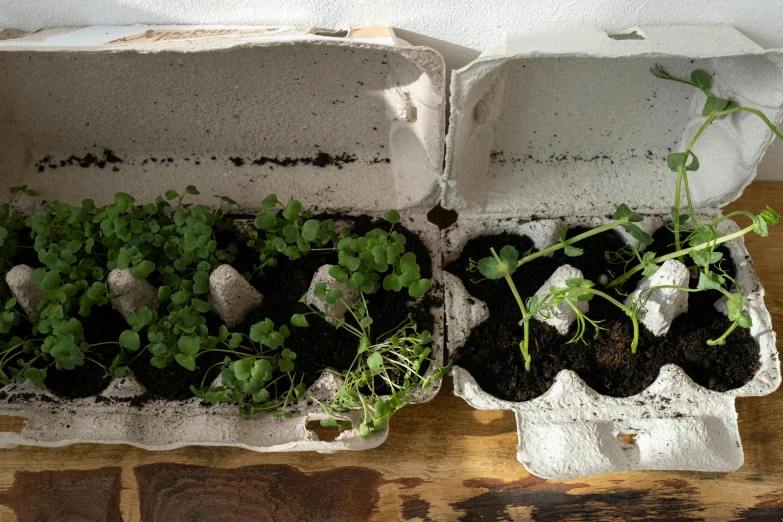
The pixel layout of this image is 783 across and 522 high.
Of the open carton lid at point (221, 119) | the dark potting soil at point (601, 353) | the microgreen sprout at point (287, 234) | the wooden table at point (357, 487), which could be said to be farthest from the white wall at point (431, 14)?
the wooden table at point (357, 487)

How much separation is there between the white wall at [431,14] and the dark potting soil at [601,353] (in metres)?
0.42

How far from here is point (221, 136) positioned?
1.21m

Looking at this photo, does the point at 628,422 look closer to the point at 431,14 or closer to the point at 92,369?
the point at 431,14

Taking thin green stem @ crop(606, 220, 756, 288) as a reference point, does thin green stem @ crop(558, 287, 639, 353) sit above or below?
below

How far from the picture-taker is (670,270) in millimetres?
996

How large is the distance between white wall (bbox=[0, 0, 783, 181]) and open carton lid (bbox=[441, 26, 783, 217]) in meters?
0.04

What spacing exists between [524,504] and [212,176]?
0.81 m

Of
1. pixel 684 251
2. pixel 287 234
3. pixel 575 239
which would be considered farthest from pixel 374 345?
pixel 684 251

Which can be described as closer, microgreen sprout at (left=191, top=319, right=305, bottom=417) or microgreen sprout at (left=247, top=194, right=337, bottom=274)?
microgreen sprout at (left=191, top=319, right=305, bottom=417)

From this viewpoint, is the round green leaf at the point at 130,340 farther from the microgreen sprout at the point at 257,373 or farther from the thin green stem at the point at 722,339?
the thin green stem at the point at 722,339

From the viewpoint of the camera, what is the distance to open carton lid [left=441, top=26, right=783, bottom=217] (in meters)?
0.99

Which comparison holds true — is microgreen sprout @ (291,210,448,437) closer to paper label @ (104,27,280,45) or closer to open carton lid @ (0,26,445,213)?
open carton lid @ (0,26,445,213)

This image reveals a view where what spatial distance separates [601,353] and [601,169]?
37 cm

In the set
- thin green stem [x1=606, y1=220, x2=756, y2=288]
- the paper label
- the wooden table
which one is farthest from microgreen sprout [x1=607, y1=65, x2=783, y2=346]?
the paper label
